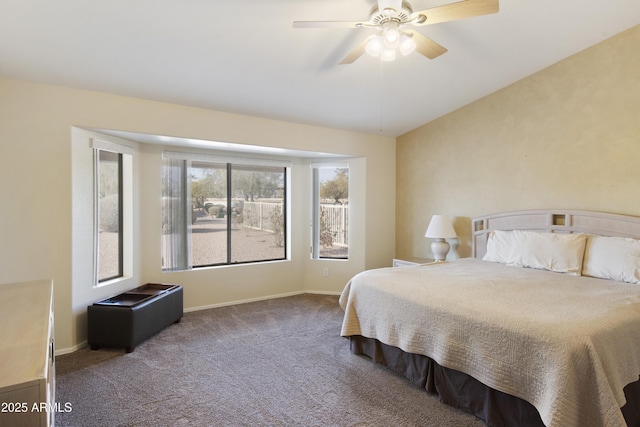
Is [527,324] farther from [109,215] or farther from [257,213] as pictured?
[109,215]

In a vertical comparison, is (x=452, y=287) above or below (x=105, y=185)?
below

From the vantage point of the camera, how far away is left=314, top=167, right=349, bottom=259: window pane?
16.9 ft

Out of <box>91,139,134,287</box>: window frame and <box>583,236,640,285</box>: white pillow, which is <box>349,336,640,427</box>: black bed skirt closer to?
<box>583,236,640,285</box>: white pillow

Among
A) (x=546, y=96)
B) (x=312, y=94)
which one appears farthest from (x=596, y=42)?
(x=312, y=94)

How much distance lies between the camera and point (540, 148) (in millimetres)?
3625

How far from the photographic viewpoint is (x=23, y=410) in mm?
972

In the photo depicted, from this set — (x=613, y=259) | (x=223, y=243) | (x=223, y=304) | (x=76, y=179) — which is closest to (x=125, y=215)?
(x=76, y=179)

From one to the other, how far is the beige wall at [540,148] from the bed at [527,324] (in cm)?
28

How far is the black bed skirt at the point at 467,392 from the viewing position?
6.27ft

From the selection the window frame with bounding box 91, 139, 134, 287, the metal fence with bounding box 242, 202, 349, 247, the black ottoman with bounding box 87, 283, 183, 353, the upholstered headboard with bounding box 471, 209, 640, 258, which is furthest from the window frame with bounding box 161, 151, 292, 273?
the upholstered headboard with bounding box 471, 209, 640, 258

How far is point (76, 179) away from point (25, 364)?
2.53m

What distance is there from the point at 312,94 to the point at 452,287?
7.84ft

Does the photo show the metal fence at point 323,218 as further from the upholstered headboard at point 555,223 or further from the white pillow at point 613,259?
the white pillow at point 613,259

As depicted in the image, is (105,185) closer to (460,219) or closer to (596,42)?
(460,219)
